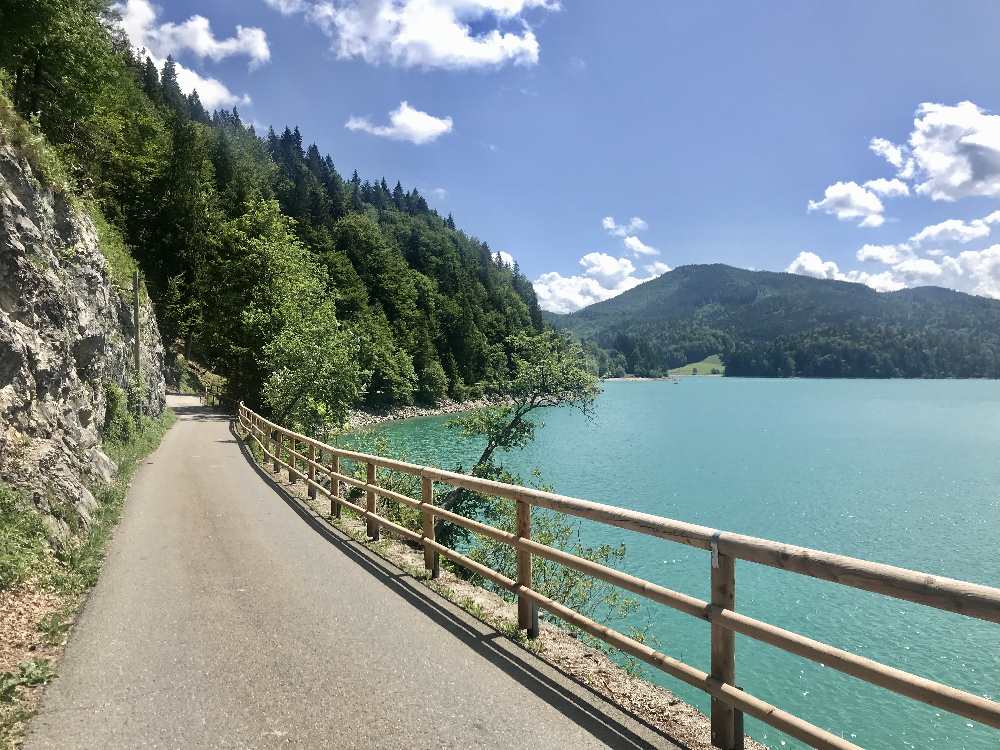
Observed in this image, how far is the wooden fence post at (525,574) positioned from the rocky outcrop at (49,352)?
18.8 ft

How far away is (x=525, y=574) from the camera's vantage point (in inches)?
210

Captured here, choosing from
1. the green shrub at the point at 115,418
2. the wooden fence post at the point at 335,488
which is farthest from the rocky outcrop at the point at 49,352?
the wooden fence post at the point at 335,488

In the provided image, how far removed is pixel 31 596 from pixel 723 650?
6.14 meters

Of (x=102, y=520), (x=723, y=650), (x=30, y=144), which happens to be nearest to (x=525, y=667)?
(x=723, y=650)

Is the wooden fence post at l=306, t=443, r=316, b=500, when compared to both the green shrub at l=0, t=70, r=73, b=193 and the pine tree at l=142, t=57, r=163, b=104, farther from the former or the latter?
the pine tree at l=142, t=57, r=163, b=104

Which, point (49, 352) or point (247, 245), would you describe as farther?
point (247, 245)

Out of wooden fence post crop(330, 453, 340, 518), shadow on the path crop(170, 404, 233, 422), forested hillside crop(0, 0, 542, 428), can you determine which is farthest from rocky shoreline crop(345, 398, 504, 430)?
wooden fence post crop(330, 453, 340, 518)

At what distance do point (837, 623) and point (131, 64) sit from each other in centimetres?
7863

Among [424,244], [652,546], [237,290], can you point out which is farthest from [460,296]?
[652,546]

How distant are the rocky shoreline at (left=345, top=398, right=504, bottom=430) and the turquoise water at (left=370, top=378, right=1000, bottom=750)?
3387 mm

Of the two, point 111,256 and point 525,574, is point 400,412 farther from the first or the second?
point 525,574

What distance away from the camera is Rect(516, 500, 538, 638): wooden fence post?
5254 mm

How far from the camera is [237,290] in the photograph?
4119 cm

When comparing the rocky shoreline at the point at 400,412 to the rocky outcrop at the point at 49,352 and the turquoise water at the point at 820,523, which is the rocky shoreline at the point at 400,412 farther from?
the rocky outcrop at the point at 49,352
